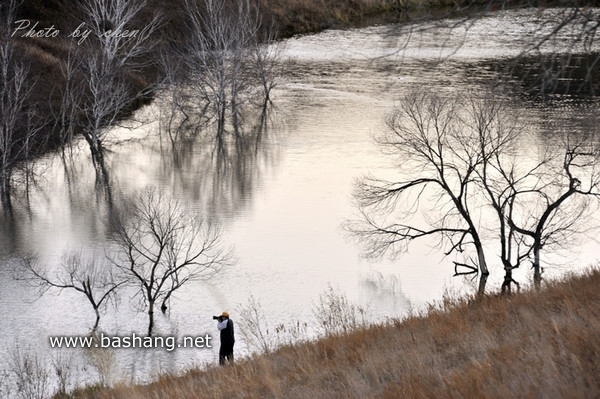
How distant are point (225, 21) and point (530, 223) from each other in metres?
22.4

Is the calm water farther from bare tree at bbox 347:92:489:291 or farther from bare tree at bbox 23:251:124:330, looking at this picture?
bare tree at bbox 347:92:489:291

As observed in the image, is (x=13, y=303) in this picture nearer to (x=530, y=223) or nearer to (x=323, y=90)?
(x=530, y=223)

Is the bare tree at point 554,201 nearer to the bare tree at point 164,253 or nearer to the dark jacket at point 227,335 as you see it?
the bare tree at point 164,253

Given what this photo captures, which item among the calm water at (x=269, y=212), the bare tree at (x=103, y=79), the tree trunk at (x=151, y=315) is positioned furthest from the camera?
the bare tree at (x=103, y=79)

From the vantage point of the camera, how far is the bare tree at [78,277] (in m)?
22.0

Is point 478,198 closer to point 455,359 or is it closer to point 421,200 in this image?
point 421,200

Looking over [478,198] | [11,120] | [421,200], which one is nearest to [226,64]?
[11,120]

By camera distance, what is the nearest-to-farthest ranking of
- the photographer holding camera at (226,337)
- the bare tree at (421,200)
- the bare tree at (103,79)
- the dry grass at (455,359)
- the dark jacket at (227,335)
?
the dry grass at (455,359) → the photographer holding camera at (226,337) → the dark jacket at (227,335) → the bare tree at (421,200) → the bare tree at (103,79)

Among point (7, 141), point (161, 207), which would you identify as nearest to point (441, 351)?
point (161, 207)

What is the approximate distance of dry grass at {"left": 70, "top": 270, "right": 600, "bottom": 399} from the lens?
6480 mm

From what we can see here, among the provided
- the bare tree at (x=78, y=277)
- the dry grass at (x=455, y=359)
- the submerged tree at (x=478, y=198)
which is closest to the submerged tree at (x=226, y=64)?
the submerged tree at (x=478, y=198)

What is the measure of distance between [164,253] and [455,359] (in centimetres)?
1679

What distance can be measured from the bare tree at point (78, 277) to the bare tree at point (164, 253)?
57 cm

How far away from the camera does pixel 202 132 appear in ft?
129
